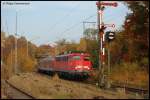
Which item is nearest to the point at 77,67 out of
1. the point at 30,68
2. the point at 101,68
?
the point at 101,68

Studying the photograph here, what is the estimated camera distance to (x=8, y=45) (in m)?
112

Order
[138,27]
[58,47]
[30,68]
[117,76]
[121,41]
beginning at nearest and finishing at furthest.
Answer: [138,27], [117,76], [121,41], [30,68], [58,47]

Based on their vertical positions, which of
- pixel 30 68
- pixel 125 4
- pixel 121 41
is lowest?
pixel 30 68

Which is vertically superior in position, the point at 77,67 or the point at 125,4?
the point at 125,4

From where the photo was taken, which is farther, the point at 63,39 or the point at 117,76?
the point at 63,39

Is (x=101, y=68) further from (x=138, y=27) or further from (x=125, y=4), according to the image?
(x=125, y=4)

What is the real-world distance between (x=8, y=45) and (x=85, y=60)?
62.4m

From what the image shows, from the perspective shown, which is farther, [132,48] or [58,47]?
[58,47]

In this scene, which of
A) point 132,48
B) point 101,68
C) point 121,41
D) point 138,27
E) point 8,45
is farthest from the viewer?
point 8,45

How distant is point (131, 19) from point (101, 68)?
633 inches

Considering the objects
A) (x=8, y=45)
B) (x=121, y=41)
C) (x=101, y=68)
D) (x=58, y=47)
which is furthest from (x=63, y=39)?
(x=101, y=68)

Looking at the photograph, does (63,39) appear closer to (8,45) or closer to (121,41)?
(8,45)

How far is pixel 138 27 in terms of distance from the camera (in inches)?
1919

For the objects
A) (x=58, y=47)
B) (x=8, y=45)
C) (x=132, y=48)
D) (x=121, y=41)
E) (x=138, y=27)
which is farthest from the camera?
(x=58, y=47)
